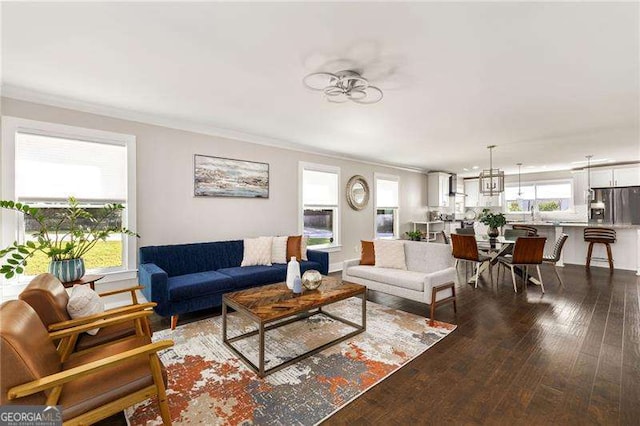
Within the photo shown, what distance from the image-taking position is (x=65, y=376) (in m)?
1.29

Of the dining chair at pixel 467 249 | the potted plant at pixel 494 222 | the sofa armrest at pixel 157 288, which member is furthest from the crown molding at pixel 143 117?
the potted plant at pixel 494 222

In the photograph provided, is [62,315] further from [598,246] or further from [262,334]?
[598,246]

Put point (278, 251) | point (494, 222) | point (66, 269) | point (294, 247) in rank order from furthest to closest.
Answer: point (494, 222) → point (294, 247) → point (278, 251) → point (66, 269)

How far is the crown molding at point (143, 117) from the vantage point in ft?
9.84

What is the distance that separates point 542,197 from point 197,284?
33.6 feet

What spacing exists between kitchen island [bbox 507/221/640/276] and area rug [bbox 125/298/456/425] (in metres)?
5.42

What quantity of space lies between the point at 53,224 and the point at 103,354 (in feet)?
7.79

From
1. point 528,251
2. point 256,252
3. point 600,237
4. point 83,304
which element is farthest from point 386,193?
point 83,304

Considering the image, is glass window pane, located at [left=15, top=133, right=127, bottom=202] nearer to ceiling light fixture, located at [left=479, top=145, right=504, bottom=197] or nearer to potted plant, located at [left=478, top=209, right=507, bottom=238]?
potted plant, located at [left=478, top=209, right=507, bottom=238]

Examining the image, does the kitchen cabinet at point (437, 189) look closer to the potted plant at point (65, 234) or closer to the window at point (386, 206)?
the window at point (386, 206)

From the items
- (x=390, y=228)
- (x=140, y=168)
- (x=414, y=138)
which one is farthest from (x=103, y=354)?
(x=390, y=228)

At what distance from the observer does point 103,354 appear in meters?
1.75

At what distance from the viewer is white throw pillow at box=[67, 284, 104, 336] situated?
6.59 feet

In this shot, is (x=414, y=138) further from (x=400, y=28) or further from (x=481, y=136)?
(x=400, y=28)
